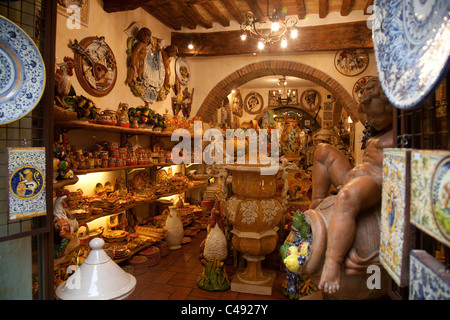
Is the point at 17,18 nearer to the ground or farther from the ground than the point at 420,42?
farther from the ground

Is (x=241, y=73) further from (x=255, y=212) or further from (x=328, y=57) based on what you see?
(x=255, y=212)

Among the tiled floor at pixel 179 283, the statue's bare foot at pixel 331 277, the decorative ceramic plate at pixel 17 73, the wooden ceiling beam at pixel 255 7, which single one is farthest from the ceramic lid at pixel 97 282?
the wooden ceiling beam at pixel 255 7

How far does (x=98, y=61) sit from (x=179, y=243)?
8.66ft

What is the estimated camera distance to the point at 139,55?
4309 mm

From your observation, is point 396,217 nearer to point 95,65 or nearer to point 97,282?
point 97,282

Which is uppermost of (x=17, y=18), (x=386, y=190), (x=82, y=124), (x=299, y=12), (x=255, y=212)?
(x=299, y=12)

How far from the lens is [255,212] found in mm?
2787

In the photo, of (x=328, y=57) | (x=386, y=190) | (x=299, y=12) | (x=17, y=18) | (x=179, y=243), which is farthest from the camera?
(x=328, y=57)

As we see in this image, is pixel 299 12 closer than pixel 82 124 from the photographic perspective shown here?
No

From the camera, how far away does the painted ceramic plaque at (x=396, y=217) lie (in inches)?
35.9

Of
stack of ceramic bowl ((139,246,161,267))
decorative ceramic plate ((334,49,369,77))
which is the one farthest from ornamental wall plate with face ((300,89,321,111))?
stack of ceramic bowl ((139,246,161,267))

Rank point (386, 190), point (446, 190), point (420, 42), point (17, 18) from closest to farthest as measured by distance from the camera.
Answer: point (446, 190) < point (420, 42) < point (386, 190) < point (17, 18)

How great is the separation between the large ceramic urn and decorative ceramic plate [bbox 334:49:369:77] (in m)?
3.54

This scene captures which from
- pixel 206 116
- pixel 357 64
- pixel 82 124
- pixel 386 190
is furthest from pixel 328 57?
pixel 386 190
